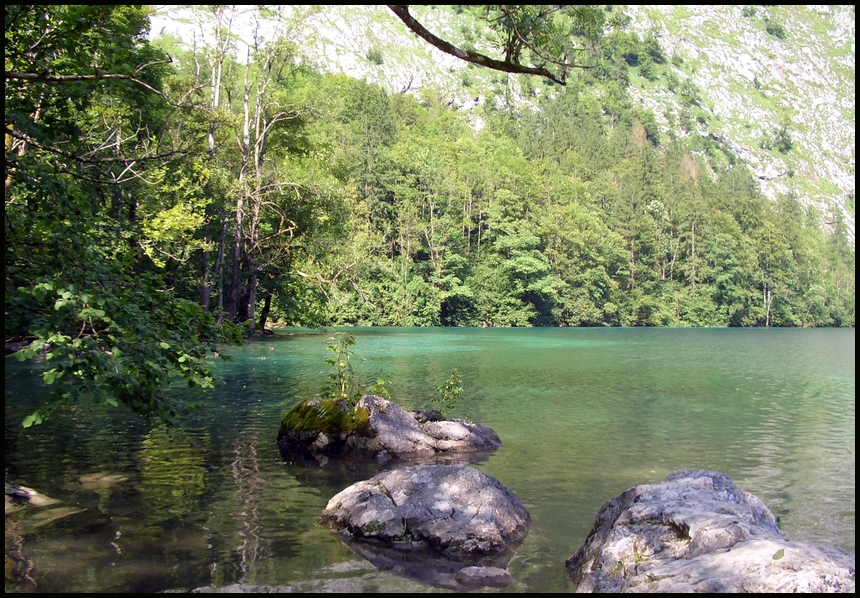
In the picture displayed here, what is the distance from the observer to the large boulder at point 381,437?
12.7 meters

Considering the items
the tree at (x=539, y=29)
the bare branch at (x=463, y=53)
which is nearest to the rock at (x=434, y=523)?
the bare branch at (x=463, y=53)

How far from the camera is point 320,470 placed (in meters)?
11.7

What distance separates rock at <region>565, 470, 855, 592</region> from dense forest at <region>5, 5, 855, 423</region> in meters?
4.20

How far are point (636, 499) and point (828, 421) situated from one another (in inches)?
494

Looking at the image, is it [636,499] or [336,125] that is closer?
[636,499]

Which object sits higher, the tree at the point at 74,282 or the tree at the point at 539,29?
the tree at the point at 539,29

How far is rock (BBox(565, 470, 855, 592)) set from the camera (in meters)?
5.21

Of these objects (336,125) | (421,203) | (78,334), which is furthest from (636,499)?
(336,125)

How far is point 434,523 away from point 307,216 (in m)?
33.6

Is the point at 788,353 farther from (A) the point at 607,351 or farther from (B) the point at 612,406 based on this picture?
(B) the point at 612,406

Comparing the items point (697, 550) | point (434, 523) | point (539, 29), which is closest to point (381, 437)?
point (434, 523)

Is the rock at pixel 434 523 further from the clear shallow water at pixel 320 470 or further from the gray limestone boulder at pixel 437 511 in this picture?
the clear shallow water at pixel 320 470

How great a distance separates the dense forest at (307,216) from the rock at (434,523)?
2449 mm

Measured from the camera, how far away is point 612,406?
19.3 metres
